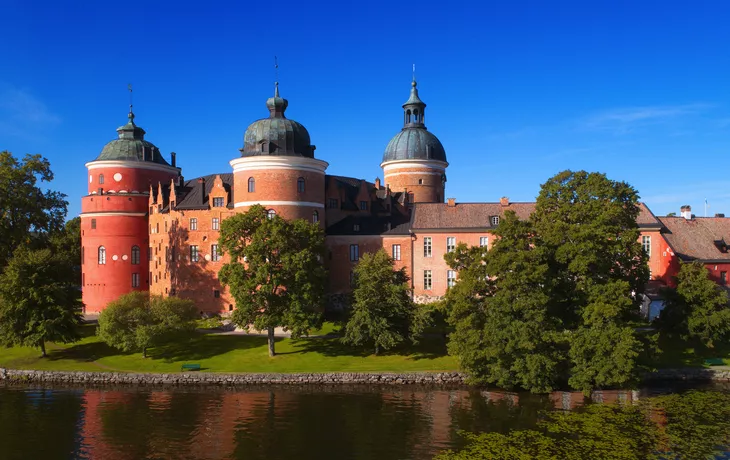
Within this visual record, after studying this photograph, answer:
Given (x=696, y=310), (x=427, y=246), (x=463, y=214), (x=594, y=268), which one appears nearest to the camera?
(x=594, y=268)

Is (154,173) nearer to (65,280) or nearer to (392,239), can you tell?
(65,280)

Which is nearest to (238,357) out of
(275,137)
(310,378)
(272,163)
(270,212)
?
(310,378)

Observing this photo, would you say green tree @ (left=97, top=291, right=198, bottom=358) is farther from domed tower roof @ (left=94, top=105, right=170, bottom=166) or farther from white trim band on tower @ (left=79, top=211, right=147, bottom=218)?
domed tower roof @ (left=94, top=105, right=170, bottom=166)

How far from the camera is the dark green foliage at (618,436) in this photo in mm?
30688

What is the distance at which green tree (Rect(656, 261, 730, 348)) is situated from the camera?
50.6 m

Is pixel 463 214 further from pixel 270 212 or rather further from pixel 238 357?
pixel 238 357

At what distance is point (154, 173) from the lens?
71.6m

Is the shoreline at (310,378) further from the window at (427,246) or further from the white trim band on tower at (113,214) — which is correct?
the white trim band on tower at (113,214)

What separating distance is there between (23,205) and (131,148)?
43.1 ft

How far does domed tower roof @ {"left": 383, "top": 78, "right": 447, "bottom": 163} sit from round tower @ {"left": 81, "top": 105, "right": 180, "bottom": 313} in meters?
32.2

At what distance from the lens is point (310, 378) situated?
47625 millimetres

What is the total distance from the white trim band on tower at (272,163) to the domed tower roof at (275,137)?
0.66m

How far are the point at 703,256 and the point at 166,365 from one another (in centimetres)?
5304

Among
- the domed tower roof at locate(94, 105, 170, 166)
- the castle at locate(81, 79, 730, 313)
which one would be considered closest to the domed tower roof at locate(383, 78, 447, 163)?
the castle at locate(81, 79, 730, 313)
